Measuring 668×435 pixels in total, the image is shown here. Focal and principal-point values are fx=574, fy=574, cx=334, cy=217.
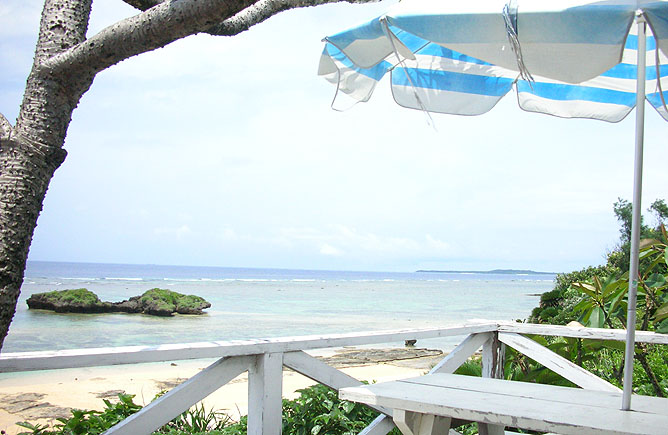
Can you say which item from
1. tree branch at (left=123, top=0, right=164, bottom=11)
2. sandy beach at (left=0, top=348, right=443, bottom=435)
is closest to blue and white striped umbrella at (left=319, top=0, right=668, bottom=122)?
tree branch at (left=123, top=0, right=164, bottom=11)

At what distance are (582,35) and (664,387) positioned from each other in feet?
12.3

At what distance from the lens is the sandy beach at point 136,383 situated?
805 cm

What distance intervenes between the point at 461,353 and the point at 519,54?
1.73m

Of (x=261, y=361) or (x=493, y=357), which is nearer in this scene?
(x=261, y=361)

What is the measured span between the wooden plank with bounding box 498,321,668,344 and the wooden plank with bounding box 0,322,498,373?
0.60 meters

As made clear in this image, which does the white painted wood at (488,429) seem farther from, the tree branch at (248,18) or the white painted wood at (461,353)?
the tree branch at (248,18)

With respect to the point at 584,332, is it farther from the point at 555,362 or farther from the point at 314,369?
the point at 314,369

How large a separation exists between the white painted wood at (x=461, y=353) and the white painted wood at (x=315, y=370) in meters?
0.56

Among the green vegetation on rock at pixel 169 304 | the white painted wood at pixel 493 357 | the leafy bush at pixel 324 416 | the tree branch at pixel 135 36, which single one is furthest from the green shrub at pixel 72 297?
the tree branch at pixel 135 36

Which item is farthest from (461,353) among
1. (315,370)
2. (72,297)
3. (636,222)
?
(72,297)

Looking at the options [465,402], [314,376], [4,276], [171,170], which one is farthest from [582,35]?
[171,170]

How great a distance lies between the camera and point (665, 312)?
123 inches

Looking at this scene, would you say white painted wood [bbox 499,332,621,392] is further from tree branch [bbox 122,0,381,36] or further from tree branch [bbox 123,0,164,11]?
tree branch [bbox 123,0,164,11]

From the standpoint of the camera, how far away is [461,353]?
309cm
